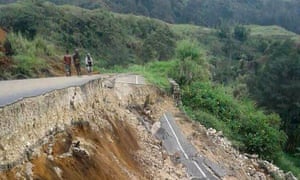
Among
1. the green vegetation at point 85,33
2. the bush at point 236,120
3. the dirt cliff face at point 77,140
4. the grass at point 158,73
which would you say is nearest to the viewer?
the dirt cliff face at point 77,140

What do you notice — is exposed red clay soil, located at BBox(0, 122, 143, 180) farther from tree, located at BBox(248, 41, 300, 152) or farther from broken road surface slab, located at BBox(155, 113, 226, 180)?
tree, located at BBox(248, 41, 300, 152)

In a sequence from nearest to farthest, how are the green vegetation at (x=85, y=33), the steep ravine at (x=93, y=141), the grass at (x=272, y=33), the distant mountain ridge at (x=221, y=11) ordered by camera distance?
the steep ravine at (x=93, y=141) < the green vegetation at (x=85, y=33) < the grass at (x=272, y=33) < the distant mountain ridge at (x=221, y=11)

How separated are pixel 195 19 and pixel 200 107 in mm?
98512

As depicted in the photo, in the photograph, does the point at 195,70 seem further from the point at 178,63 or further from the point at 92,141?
the point at 92,141

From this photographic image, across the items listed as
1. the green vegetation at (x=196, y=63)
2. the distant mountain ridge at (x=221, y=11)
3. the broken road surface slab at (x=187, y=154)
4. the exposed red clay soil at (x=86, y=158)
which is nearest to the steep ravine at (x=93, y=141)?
the exposed red clay soil at (x=86, y=158)

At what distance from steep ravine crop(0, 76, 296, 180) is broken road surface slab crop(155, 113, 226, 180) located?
0.40 m

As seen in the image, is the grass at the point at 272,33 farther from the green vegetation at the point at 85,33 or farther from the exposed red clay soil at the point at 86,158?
the exposed red clay soil at the point at 86,158

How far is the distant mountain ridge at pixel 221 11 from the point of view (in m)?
113

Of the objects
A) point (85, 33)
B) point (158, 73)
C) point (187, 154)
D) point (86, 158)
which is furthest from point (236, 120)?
point (85, 33)

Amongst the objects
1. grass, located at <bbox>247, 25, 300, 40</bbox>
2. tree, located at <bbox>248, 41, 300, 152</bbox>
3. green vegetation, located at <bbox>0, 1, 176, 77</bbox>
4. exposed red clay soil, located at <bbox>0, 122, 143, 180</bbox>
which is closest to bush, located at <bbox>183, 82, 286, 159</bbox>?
exposed red clay soil, located at <bbox>0, 122, 143, 180</bbox>

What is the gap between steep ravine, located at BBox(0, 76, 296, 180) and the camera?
8.53m

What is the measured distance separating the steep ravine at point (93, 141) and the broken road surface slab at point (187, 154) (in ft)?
1.30

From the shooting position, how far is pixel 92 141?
11586mm

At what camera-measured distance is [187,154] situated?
56.0 ft
